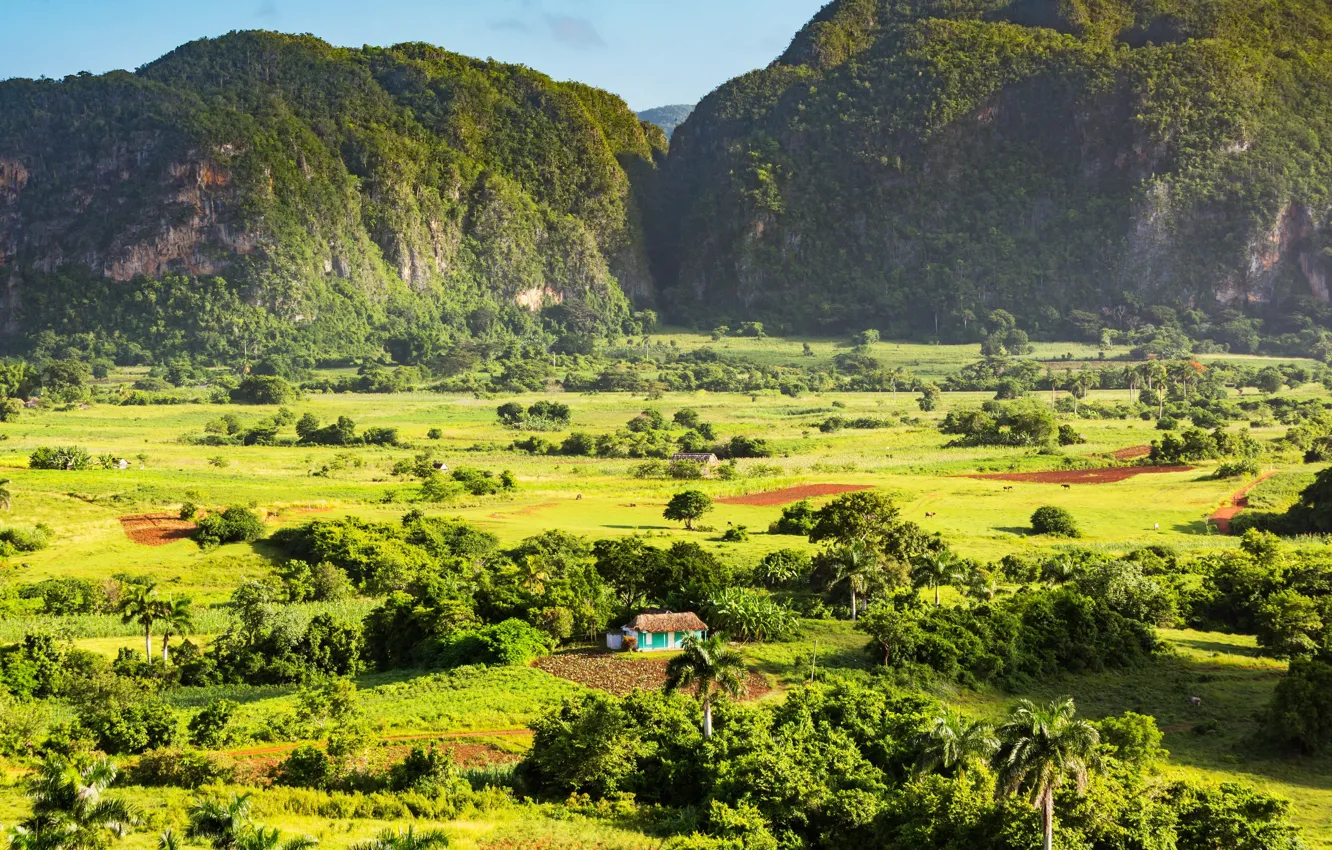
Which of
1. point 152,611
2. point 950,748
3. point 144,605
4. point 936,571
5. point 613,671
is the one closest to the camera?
point 950,748

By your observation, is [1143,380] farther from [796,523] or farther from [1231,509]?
[796,523]

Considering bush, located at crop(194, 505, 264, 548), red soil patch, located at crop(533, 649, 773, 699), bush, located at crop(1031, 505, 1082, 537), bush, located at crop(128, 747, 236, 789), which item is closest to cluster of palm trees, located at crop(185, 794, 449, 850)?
bush, located at crop(128, 747, 236, 789)

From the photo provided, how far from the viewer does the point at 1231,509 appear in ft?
230

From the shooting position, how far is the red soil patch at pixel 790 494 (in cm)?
7394

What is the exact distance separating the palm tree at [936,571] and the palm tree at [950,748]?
18.9 meters

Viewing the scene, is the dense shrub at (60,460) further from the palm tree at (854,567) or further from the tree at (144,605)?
the palm tree at (854,567)

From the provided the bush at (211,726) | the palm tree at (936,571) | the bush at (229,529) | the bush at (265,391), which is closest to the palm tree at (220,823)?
the bush at (211,726)

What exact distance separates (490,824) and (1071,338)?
180890 mm

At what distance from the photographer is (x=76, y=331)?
6900 inches

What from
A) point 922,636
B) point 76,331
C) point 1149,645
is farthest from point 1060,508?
point 76,331

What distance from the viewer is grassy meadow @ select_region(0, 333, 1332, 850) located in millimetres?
33094

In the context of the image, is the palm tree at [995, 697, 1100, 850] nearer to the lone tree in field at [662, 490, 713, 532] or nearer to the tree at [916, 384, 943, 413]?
the lone tree in field at [662, 490, 713, 532]

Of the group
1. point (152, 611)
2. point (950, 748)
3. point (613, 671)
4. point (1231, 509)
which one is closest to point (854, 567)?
point (613, 671)

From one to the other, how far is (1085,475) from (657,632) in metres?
50.0
